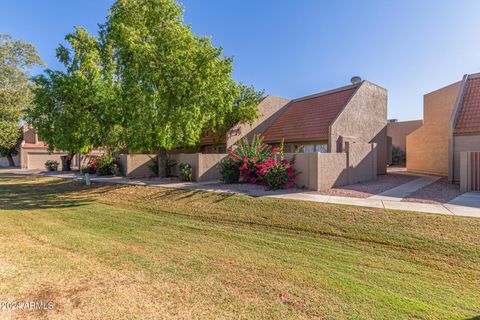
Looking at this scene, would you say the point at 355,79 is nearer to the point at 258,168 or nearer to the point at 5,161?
the point at 258,168

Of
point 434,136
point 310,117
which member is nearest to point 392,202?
point 310,117

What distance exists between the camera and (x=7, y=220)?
28.0ft

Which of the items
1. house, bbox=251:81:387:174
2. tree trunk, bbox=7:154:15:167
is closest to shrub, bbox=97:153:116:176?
house, bbox=251:81:387:174

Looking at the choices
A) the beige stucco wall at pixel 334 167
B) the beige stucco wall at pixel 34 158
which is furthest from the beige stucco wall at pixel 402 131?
the beige stucco wall at pixel 34 158

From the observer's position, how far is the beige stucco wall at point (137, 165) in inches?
737

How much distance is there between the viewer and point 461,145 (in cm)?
1391

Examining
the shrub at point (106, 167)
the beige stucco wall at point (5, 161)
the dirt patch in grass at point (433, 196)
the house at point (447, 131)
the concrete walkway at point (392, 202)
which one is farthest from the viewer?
the beige stucco wall at point (5, 161)

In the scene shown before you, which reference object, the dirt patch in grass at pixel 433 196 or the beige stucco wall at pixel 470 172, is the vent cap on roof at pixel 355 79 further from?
the dirt patch in grass at pixel 433 196

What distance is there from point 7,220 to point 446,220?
44.0 feet

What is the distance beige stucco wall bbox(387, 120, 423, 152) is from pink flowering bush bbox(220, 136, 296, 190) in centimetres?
2437

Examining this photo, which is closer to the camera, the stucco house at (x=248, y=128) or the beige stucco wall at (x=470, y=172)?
the beige stucco wall at (x=470, y=172)

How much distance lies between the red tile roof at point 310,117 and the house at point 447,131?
240 inches

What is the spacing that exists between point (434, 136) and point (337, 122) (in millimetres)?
9709

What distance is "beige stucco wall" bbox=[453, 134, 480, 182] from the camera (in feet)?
44.3
